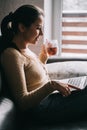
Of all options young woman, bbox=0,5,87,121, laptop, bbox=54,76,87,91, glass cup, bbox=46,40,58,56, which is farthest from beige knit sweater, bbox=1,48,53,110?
glass cup, bbox=46,40,58,56

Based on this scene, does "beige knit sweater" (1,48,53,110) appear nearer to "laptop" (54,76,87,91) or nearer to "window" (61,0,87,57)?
"laptop" (54,76,87,91)

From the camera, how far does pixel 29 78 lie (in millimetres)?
1565

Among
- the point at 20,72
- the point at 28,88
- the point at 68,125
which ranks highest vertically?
the point at 20,72

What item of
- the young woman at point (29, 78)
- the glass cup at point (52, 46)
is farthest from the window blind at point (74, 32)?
the young woman at point (29, 78)

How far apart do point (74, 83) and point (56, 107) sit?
0.16 metres

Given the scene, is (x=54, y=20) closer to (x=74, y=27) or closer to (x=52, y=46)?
(x=74, y=27)

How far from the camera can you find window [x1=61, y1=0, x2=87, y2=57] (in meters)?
2.67

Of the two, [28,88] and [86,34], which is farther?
[86,34]

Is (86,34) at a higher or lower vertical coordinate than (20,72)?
lower

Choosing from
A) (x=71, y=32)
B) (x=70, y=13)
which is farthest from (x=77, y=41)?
(x=70, y=13)

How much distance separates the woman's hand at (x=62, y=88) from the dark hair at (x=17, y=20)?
35cm

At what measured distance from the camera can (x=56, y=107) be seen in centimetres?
148

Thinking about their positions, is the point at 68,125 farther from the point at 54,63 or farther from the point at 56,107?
the point at 54,63

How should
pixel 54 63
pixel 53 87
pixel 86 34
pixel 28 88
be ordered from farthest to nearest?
pixel 86 34 → pixel 54 63 → pixel 28 88 → pixel 53 87
